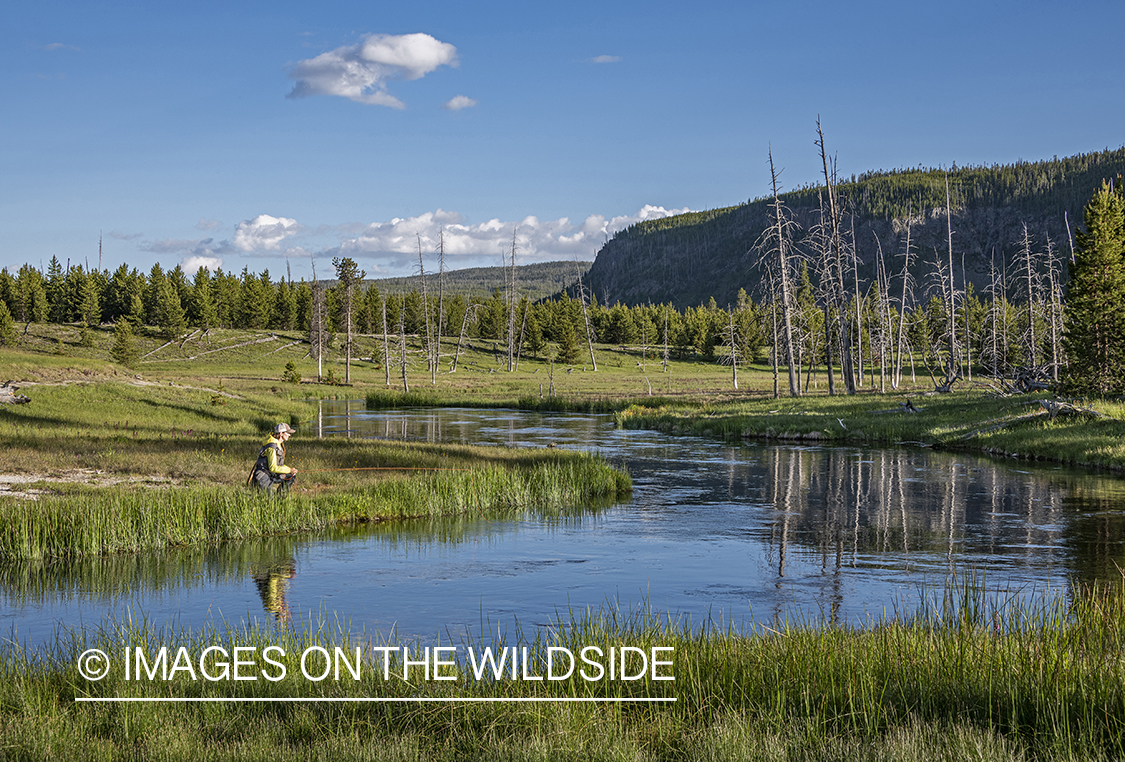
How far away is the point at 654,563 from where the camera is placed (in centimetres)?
1661

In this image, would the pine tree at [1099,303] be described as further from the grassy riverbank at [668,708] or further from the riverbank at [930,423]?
the grassy riverbank at [668,708]

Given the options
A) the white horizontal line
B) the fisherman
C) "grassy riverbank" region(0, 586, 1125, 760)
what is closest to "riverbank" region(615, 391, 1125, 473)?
"grassy riverbank" region(0, 586, 1125, 760)

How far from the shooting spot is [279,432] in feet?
59.8

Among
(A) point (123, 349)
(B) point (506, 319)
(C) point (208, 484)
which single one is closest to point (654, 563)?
(C) point (208, 484)

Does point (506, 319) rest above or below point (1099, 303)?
above

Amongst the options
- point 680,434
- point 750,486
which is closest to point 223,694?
point 750,486

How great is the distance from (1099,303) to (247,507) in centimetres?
4051

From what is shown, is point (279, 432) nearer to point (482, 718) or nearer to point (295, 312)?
point (482, 718)

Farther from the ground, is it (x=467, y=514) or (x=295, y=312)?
(x=295, y=312)

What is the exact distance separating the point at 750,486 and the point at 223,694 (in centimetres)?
2090

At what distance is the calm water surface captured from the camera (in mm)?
12953

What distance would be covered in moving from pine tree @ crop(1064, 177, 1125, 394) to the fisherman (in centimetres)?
3568

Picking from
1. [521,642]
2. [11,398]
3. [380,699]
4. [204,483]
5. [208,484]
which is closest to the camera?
[380,699]

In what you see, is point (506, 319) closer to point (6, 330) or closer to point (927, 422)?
point (6, 330)
